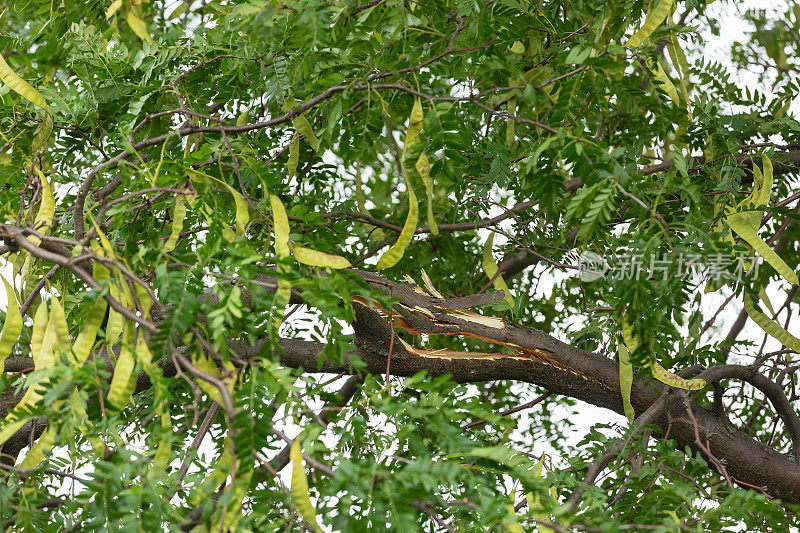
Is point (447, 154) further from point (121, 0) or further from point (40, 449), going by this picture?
point (40, 449)

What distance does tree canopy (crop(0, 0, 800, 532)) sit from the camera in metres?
1.04

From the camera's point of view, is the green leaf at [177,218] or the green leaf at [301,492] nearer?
the green leaf at [301,492]

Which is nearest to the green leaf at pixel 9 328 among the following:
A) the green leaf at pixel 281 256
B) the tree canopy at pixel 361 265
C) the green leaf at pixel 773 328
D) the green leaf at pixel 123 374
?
the tree canopy at pixel 361 265

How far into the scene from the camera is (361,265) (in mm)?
2236

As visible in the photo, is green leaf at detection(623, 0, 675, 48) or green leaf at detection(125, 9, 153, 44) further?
green leaf at detection(623, 0, 675, 48)

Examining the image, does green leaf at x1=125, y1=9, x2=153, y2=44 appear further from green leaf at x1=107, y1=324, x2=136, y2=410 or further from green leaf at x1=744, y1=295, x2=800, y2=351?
green leaf at x1=744, y1=295, x2=800, y2=351

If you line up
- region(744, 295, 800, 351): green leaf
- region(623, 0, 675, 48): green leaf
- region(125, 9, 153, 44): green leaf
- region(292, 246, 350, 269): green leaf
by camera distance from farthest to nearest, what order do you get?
region(744, 295, 800, 351): green leaf → region(623, 0, 675, 48): green leaf → region(125, 9, 153, 44): green leaf → region(292, 246, 350, 269): green leaf

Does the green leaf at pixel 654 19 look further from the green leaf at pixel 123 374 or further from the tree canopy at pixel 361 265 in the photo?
the green leaf at pixel 123 374

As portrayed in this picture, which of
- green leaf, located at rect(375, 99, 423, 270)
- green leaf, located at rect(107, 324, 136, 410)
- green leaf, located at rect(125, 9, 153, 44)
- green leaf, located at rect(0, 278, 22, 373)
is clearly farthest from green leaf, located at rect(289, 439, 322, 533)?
green leaf, located at rect(125, 9, 153, 44)

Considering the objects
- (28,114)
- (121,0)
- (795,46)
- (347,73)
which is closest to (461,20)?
(347,73)

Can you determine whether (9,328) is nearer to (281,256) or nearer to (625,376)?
(281,256)

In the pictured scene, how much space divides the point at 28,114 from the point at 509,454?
1302 millimetres

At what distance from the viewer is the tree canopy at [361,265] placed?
104 centimetres

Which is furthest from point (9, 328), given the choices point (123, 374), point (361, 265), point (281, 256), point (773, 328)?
point (773, 328)
